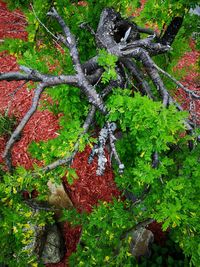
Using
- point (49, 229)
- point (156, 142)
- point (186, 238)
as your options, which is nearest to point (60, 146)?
point (156, 142)

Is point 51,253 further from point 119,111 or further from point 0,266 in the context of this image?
point 119,111

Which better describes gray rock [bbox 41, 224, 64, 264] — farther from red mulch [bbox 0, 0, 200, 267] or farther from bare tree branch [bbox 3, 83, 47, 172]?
bare tree branch [bbox 3, 83, 47, 172]

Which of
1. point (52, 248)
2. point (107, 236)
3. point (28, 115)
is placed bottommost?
point (52, 248)

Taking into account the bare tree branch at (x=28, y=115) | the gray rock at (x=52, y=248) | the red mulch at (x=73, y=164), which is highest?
the bare tree branch at (x=28, y=115)

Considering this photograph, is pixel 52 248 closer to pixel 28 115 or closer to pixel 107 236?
pixel 107 236

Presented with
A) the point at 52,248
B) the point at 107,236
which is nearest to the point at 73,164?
the point at 52,248

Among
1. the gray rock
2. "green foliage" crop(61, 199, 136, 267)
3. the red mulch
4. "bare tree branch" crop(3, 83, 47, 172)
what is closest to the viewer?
"bare tree branch" crop(3, 83, 47, 172)

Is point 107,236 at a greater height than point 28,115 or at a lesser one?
lesser

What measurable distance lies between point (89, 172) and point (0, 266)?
3.34 metres

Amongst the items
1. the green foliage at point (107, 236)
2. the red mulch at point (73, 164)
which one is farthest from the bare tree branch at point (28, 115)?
the red mulch at point (73, 164)

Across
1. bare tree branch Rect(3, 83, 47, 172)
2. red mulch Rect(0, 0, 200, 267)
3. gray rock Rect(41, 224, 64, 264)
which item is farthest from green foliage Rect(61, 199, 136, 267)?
red mulch Rect(0, 0, 200, 267)

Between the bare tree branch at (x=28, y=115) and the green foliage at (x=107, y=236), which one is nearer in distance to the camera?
the bare tree branch at (x=28, y=115)

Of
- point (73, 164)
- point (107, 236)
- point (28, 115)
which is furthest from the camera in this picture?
point (73, 164)

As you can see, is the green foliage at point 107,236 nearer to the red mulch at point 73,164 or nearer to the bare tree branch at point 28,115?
the bare tree branch at point 28,115
